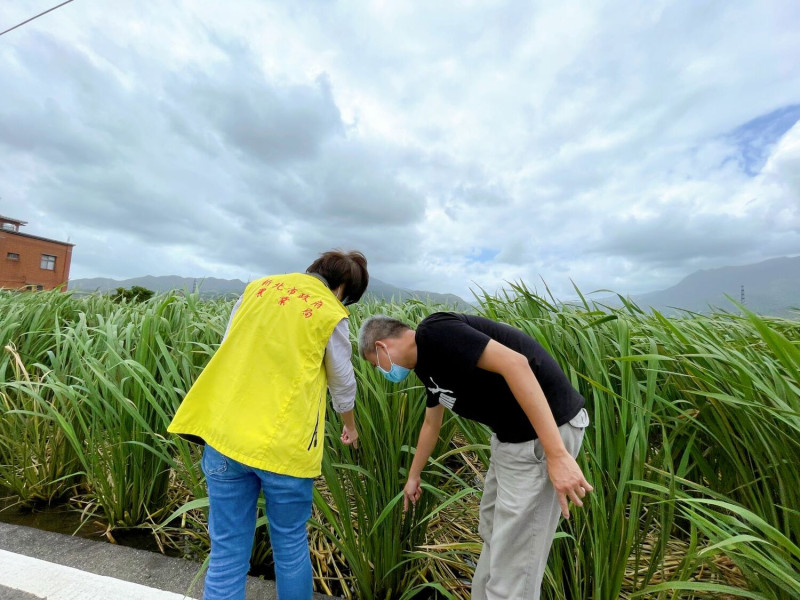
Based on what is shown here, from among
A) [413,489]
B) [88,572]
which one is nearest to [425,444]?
[413,489]

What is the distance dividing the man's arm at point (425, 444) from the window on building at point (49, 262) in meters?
44.4

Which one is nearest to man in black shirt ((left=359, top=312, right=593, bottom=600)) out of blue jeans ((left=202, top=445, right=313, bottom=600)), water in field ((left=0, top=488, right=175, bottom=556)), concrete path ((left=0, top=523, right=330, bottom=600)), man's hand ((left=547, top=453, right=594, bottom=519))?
man's hand ((left=547, top=453, right=594, bottom=519))

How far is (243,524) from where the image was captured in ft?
4.27

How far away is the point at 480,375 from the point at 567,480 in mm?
337

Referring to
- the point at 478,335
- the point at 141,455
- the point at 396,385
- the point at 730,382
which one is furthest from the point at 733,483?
the point at 141,455

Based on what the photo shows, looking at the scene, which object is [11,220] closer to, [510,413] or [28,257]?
[28,257]

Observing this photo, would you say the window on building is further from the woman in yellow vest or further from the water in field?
the woman in yellow vest

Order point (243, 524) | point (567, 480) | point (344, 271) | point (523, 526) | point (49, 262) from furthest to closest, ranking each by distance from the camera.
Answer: point (49, 262) → point (344, 271) → point (243, 524) → point (523, 526) → point (567, 480)

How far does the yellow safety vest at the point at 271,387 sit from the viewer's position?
1.21m

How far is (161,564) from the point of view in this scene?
60.7 inches

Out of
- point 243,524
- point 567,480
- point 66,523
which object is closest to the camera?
point 567,480

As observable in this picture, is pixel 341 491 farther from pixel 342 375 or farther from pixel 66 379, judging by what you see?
pixel 66 379

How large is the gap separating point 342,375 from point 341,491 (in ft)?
1.57

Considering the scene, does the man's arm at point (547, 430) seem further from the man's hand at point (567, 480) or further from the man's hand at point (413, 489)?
the man's hand at point (413, 489)
